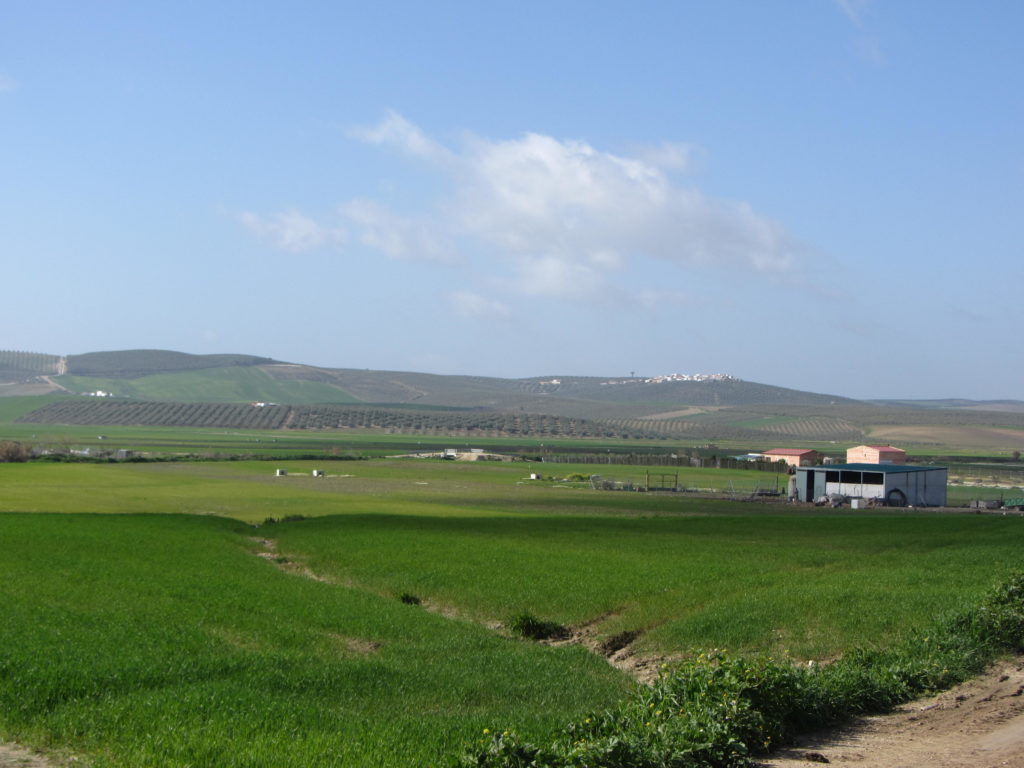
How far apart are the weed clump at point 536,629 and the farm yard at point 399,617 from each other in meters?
0.11

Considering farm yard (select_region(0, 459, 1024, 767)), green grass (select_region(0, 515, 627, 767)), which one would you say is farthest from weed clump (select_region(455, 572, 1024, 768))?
green grass (select_region(0, 515, 627, 767))

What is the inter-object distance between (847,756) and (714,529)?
120 ft

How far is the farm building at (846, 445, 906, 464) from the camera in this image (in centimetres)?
11162

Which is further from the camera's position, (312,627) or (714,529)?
(714,529)

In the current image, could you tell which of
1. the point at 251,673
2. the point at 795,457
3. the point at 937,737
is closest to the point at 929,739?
the point at 937,737

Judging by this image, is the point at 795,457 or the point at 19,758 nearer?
the point at 19,758

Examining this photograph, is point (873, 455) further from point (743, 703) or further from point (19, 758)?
point (19, 758)

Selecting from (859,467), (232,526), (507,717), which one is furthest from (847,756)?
(859,467)

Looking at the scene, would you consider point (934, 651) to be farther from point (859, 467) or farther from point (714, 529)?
point (859, 467)

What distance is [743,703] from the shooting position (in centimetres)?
1264

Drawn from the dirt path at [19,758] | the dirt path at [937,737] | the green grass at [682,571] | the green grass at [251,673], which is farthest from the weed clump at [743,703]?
the dirt path at [19,758]

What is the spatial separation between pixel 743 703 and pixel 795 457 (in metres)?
120

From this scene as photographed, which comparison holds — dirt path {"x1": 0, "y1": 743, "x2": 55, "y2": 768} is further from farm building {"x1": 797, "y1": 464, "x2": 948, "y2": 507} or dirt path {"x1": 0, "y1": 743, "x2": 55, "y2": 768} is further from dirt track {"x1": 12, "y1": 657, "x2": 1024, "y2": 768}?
farm building {"x1": 797, "y1": 464, "x2": 948, "y2": 507}

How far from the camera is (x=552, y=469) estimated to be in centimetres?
11862
